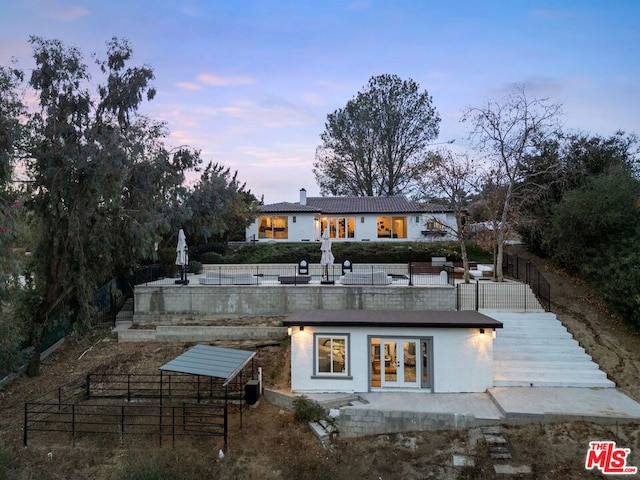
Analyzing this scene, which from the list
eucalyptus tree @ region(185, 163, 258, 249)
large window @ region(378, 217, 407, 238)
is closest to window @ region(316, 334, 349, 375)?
eucalyptus tree @ region(185, 163, 258, 249)

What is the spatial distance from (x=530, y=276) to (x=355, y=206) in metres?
16.6

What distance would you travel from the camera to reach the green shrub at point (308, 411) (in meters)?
10.2

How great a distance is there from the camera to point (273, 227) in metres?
33.3

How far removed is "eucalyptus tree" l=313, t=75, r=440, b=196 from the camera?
3684 centimetres

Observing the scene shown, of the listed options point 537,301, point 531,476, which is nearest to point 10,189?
point 531,476

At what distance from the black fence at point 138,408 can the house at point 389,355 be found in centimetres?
230

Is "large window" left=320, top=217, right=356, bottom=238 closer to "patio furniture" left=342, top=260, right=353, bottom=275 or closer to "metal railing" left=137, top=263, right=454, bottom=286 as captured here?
"metal railing" left=137, top=263, right=454, bottom=286

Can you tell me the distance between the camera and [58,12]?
49.3ft

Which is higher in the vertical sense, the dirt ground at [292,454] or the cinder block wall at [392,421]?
the cinder block wall at [392,421]

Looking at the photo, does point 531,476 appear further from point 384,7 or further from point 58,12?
point 58,12

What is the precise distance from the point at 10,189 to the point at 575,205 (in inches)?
881

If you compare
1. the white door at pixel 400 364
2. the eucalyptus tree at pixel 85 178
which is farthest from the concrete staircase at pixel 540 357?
the eucalyptus tree at pixel 85 178

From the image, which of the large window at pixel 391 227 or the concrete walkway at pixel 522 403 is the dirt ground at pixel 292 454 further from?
the large window at pixel 391 227

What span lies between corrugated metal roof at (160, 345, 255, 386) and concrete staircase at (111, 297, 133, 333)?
709 cm
